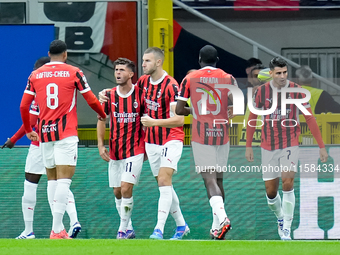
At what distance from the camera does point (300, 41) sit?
39.7 feet

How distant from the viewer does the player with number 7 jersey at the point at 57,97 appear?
21.4 ft

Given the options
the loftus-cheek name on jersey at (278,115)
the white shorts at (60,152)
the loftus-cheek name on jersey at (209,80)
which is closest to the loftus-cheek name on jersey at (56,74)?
the white shorts at (60,152)

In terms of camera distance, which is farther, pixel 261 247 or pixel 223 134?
pixel 223 134

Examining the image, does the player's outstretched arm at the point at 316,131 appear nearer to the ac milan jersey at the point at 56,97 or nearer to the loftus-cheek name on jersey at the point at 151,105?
the loftus-cheek name on jersey at the point at 151,105

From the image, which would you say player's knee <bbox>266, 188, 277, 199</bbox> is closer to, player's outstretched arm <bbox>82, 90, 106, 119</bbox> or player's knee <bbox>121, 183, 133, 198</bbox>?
player's knee <bbox>121, 183, 133, 198</bbox>

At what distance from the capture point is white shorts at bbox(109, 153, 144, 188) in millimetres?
6828

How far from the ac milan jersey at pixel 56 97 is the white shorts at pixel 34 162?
710 mm

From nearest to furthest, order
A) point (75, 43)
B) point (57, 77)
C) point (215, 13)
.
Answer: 1. point (57, 77)
2. point (75, 43)
3. point (215, 13)

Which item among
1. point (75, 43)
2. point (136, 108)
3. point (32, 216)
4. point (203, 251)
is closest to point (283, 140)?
point (136, 108)

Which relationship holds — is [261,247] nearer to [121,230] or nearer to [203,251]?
[203,251]

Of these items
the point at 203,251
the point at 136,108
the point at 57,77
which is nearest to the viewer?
the point at 203,251

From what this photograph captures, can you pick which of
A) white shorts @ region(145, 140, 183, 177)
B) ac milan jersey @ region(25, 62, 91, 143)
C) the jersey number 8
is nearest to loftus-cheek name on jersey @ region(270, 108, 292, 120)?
white shorts @ region(145, 140, 183, 177)

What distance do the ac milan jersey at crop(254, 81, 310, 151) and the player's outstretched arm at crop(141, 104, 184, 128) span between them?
0.99 m

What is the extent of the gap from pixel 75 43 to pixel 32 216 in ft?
12.7
